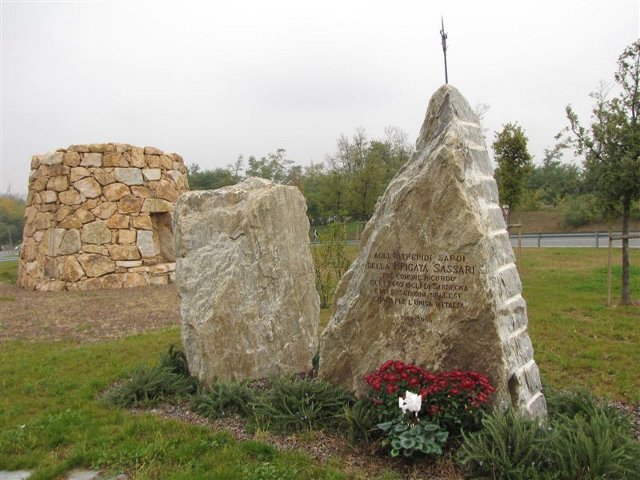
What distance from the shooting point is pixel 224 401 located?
5383mm

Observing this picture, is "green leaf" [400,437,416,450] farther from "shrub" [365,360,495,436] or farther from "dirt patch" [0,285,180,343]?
"dirt patch" [0,285,180,343]

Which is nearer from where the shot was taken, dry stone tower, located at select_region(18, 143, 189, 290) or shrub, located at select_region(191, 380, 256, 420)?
shrub, located at select_region(191, 380, 256, 420)

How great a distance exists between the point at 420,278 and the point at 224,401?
90.5 inches

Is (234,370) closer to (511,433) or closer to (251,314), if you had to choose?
(251,314)

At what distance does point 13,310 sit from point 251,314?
8250 mm

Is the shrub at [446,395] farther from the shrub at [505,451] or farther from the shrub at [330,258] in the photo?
the shrub at [330,258]

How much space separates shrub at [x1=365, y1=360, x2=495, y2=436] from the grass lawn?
1.88ft

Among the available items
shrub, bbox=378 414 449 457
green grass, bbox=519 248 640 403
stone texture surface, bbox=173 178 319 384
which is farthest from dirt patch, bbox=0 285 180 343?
green grass, bbox=519 248 640 403

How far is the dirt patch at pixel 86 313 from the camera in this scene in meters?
9.59

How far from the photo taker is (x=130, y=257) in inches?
606

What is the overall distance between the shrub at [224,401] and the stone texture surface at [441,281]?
2.76 feet

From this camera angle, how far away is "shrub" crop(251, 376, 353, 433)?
4.85 metres

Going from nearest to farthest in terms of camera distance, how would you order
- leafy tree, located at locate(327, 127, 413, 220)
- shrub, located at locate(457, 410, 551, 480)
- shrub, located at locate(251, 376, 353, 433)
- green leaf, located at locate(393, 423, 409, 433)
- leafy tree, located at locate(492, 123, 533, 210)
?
shrub, located at locate(457, 410, 551, 480), green leaf, located at locate(393, 423, 409, 433), shrub, located at locate(251, 376, 353, 433), leafy tree, located at locate(492, 123, 533, 210), leafy tree, located at locate(327, 127, 413, 220)

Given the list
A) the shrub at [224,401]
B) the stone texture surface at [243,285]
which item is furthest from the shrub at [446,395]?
the stone texture surface at [243,285]
